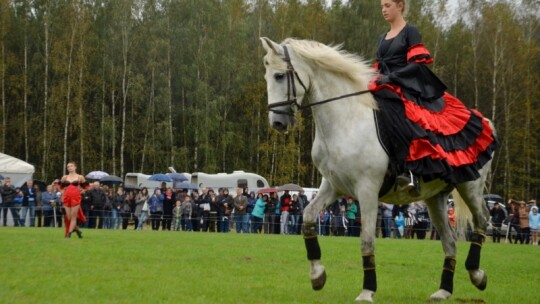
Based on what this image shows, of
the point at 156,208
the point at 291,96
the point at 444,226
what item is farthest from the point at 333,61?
the point at 156,208

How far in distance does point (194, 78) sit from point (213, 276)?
49412 millimetres

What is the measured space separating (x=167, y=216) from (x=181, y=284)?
26848 mm

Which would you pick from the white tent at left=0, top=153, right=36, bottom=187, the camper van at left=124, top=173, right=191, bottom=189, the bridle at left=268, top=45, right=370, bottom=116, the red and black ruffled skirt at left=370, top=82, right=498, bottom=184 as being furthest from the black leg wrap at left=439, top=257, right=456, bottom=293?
the camper van at left=124, top=173, right=191, bottom=189

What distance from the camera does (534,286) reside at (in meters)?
12.5

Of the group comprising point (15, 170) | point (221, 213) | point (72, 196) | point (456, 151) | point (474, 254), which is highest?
point (15, 170)

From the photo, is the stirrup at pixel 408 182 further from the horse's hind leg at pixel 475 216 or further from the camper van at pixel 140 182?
the camper van at pixel 140 182

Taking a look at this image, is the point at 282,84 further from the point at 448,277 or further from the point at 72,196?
the point at 72,196

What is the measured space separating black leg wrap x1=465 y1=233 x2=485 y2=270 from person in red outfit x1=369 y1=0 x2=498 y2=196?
44.3 inches

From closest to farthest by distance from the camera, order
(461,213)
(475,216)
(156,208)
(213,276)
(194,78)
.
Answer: (475,216) < (461,213) < (213,276) < (156,208) < (194,78)

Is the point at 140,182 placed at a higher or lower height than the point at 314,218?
higher

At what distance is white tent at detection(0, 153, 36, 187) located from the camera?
1686 inches

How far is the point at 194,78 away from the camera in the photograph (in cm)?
6072

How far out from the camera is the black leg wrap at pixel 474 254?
35.1 ft

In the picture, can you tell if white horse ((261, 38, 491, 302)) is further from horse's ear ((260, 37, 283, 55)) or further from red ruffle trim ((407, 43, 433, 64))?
red ruffle trim ((407, 43, 433, 64))
